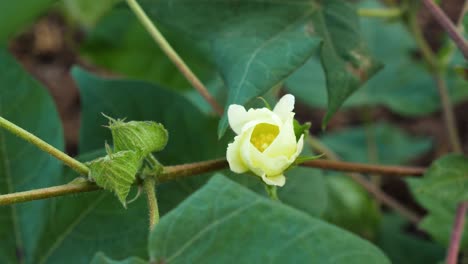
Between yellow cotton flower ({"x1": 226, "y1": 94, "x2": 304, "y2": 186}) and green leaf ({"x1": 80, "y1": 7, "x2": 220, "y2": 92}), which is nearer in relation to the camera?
yellow cotton flower ({"x1": 226, "y1": 94, "x2": 304, "y2": 186})

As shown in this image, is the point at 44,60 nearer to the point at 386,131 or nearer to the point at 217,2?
the point at 386,131

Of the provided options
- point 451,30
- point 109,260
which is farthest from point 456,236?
point 109,260

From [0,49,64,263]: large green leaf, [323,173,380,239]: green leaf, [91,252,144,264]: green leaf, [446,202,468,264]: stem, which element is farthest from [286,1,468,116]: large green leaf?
[91,252,144,264]: green leaf

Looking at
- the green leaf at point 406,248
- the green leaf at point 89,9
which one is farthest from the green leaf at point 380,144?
the green leaf at point 89,9

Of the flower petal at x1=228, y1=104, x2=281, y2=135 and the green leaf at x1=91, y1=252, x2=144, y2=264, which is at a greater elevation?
the green leaf at x1=91, y1=252, x2=144, y2=264

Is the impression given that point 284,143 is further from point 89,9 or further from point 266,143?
point 89,9

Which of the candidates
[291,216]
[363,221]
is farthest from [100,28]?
[291,216]

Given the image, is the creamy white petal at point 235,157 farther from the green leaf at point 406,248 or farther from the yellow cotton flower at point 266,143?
the green leaf at point 406,248

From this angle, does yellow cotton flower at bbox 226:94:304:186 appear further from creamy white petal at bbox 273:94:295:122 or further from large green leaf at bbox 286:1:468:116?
large green leaf at bbox 286:1:468:116
